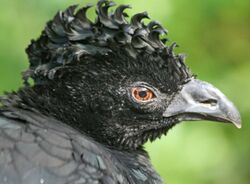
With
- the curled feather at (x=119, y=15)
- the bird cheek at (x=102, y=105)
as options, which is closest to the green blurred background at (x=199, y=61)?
the curled feather at (x=119, y=15)

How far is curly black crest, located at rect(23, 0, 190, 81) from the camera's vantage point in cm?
541

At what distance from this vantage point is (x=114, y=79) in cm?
553

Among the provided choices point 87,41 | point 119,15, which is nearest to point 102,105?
point 87,41

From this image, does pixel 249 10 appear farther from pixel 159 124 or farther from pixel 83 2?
pixel 159 124

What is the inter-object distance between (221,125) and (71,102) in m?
2.36

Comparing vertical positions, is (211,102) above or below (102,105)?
above

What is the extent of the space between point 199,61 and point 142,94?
6.97ft

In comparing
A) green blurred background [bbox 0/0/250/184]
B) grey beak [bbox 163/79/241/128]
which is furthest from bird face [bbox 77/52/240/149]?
green blurred background [bbox 0/0/250/184]

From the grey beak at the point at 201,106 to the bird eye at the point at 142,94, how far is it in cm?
14

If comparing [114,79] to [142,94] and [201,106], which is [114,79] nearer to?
[142,94]

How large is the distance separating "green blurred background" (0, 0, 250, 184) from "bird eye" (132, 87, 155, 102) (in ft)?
5.04

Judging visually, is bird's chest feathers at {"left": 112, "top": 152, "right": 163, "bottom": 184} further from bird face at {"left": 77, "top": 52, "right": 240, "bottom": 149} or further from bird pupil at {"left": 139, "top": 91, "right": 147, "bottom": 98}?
bird pupil at {"left": 139, "top": 91, "right": 147, "bottom": 98}

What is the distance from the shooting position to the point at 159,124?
18.7 feet

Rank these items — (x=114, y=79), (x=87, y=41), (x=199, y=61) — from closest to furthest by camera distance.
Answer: (x=87, y=41)
(x=114, y=79)
(x=199, y=61)
